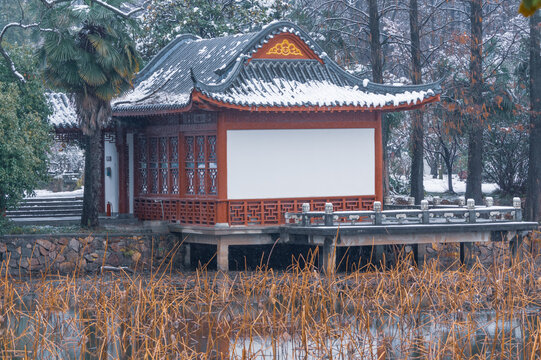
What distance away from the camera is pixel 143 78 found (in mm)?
22141

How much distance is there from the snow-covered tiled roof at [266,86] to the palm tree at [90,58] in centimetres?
86

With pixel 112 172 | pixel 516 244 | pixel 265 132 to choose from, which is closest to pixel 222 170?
pixel 265 132

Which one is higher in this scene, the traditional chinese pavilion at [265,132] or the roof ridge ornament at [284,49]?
the roof ridge ornament at [284,49]

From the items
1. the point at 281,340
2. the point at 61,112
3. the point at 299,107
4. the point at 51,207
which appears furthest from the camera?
the point at 51,207

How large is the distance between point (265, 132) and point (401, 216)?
3.41 metres

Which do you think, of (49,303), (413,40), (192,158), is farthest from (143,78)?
(49,303)

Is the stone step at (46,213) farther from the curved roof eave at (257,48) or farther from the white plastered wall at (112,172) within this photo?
the curved roof eave at (257,48)

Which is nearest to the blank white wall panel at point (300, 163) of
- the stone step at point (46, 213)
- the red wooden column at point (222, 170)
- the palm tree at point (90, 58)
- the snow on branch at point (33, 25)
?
the red wooden column at point (222, 170)

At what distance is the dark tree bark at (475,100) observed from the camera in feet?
76.8

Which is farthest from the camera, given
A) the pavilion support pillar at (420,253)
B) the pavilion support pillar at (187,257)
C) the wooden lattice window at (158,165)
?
the pavilion support pillar at (420,253)

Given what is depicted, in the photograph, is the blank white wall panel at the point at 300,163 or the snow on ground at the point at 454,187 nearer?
the blank white wall panel at the point at 300,163

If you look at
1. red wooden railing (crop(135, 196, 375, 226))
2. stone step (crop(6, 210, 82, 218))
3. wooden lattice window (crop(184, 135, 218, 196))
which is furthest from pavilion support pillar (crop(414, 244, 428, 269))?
stone step (crop(6, 210, 82, 218))

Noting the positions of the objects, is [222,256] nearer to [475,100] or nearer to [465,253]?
[465,253]

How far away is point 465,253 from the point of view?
1983 cm
